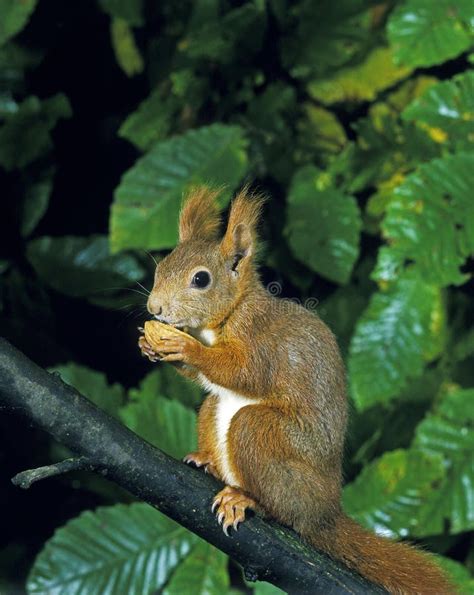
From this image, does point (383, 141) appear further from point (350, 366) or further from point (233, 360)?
point (233, 360)

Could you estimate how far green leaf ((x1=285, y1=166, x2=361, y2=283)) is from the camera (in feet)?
7.80

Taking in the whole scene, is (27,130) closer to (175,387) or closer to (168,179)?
(168,179)

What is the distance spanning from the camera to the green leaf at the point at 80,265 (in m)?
2.70

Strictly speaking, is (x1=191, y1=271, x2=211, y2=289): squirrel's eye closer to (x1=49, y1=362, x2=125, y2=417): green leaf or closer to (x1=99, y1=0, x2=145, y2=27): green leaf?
(x1=49, y1=362, x2=125, y2=417): green leaf

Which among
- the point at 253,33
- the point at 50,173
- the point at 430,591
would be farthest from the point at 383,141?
the point at 430,591

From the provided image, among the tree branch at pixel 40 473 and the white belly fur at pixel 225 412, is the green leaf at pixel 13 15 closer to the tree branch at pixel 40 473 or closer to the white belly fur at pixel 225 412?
the white belly fur at pixel 225 412

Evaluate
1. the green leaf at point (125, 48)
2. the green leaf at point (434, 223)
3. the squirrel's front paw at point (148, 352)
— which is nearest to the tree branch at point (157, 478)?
the squirrel's front paw at point (148, 352)

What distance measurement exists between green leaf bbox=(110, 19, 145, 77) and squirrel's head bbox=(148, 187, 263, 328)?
3.81ft

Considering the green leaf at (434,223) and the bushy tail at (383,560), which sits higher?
the green leaf at (434,223)

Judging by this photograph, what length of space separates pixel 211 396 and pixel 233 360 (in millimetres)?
189

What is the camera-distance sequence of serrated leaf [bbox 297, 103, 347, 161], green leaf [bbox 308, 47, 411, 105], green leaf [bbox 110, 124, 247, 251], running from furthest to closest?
serrated leaf [bbox 297, 103, 347, 161], green leaf [bbox 308, 47, 411, 105], green leaf [bbox 110, 124, 247, 251]

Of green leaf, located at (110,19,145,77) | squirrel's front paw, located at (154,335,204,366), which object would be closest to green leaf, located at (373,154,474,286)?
squirrel's front paw, located at (154,335,204,366)

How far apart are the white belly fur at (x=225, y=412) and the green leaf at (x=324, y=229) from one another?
82 cm

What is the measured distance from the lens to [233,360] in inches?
59.9
